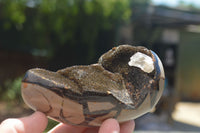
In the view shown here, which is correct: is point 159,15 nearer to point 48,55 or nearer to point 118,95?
point 48,55

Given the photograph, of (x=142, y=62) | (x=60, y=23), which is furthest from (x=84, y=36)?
(x=142, y=62)

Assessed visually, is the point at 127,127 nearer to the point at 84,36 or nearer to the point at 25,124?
the point at 25,124

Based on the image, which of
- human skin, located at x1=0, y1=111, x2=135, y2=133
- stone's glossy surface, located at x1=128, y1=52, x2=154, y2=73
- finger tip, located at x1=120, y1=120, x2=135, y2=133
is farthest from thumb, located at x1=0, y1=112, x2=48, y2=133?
stone's glossy surface, located at x1=128, y1=52, x2=154, y2=73

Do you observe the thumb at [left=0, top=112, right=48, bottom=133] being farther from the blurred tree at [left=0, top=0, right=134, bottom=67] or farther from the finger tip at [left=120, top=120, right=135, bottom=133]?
the blurred tree at [left=0, top=0, right=134, bottom=67]

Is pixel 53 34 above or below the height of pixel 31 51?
above

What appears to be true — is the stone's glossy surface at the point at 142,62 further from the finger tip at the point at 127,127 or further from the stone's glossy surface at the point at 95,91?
the finger tip at the point at 127,127

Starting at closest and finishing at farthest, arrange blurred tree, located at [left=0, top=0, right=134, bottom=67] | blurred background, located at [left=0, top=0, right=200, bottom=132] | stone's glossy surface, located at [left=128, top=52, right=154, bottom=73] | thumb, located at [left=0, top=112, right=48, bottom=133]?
1. thumb, located at [left=0, top=112, right=48, bottom=133]
2. stone's glossy surface, located at [left=128, top=52, right=154, bottom=73]
3. blurred tree, located at [left=0, top=0, right=134, bottom=67]
4. blurred background, located at [left=0, top=0, right=200, bottom=132]

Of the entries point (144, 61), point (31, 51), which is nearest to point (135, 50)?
point (144, 61)

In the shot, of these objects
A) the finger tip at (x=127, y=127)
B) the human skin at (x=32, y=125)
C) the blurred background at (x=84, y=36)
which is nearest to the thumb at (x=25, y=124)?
the human skin at (x=32, y=125)
